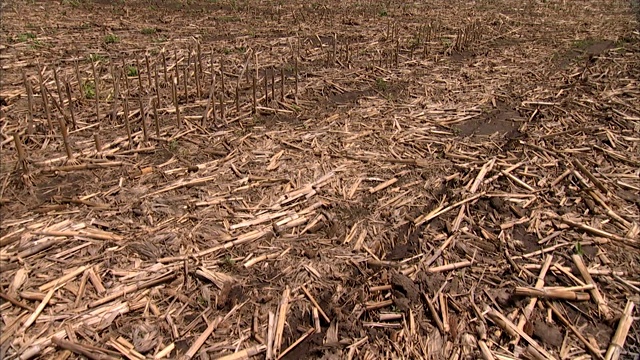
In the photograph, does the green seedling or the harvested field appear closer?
the harvested field

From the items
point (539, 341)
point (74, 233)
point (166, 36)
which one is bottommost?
point (539, 341)

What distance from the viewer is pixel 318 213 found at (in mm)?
4285

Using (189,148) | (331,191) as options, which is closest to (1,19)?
(189,148)

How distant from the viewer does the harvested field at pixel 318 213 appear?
311 cm

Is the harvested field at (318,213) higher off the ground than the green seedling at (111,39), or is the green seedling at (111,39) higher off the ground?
the green seedling at (111,39)

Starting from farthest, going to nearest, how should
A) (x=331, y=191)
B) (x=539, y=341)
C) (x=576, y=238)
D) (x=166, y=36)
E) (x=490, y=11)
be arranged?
(x=490, y=11)
(x=166, y=36)
(x=331, y=191)
(x=576, y=238)
(x=539, y=341)

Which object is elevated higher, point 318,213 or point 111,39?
point 111,39

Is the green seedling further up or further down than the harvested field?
further up

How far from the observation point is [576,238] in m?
4.14

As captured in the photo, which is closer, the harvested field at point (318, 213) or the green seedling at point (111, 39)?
the harvested field at point (318, 213)

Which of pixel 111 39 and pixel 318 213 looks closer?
pixel 318 213

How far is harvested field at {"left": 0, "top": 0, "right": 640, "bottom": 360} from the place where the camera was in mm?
3113

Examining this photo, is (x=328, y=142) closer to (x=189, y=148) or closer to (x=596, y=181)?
(x=189, y=148)

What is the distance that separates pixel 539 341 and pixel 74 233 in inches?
153
